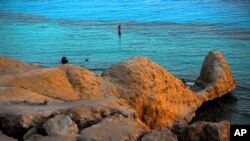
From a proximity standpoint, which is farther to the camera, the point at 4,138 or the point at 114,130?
the point at 4,138

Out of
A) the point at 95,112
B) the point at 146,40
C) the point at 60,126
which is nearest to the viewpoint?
the point at 60,126

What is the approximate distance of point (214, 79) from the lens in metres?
32.3

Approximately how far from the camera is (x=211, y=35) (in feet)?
225

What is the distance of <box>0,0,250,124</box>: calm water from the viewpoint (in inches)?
1839

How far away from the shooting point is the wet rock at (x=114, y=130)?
14172 millimetres

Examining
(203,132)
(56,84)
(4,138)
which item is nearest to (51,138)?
(4,138)

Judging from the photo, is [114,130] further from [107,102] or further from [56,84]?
[56,84]

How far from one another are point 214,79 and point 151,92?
8.53 m

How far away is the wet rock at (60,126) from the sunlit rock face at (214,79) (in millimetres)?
17069

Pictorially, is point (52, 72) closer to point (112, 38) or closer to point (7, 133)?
point (7, 133)

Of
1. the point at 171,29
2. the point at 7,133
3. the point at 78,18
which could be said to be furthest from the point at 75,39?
the point at 7,133

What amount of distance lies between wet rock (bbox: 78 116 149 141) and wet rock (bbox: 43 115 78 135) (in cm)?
35

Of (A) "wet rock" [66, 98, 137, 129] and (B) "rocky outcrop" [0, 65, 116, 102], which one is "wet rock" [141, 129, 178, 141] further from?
(B) "rocky outcrop" [0, 65, 116, 102]

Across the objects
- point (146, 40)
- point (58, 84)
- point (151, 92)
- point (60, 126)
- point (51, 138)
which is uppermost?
point (146, 40)
